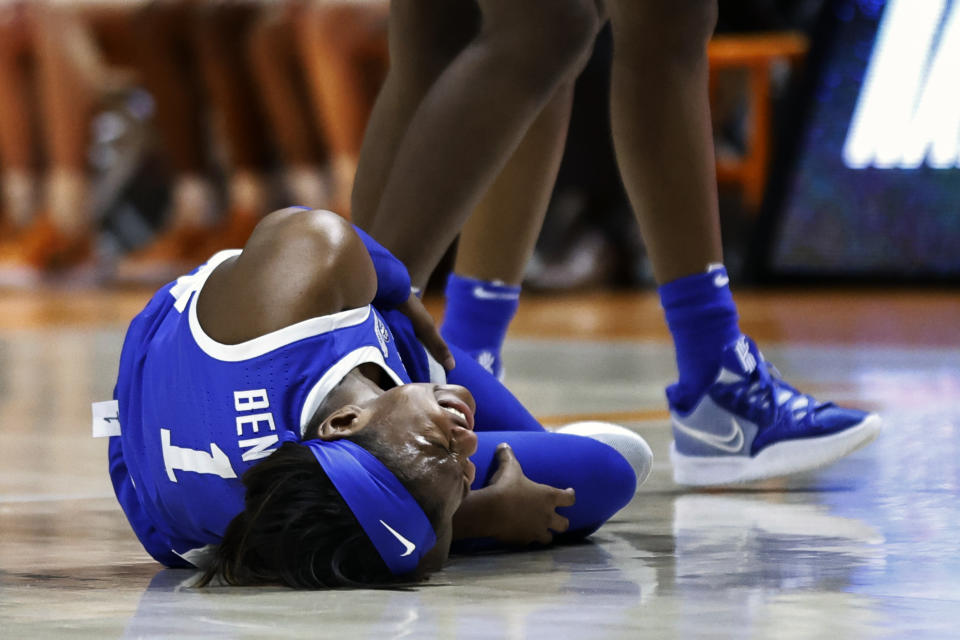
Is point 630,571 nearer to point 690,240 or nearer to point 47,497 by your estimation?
point 690,240

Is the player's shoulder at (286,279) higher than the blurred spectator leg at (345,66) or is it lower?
higher

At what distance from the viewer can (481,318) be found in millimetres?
1982

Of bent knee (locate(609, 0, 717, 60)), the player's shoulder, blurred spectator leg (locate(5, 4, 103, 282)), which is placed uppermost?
bent knee (locate(609, 0, 717, 60))

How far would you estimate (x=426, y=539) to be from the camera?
1.19 meters

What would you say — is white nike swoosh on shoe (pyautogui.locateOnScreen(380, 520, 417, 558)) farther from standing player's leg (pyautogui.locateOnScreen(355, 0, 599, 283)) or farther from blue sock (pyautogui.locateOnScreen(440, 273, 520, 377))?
blue sock (pyautogui.locateOnScreen(440, 273, 520, 377))

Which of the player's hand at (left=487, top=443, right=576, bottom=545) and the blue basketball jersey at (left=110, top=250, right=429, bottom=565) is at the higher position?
the blue basketball jersey at (left=110, top=250, right=429, bottom=565)

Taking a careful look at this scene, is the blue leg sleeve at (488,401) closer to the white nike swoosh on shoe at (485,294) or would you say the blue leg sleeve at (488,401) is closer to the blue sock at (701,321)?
the blue sock at (701,321)

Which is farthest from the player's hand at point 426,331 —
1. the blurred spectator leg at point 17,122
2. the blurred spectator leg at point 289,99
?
the blurred spectator leg at point 17,122

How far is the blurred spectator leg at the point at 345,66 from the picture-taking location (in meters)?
5.75

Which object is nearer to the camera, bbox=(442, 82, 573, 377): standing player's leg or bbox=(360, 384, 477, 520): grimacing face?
bbox=(360, 384, 477, 520): grimacing face

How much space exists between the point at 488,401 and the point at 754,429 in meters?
0.32

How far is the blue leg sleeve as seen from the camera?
5.19 feet

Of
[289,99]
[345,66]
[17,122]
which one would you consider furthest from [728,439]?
[17,122]

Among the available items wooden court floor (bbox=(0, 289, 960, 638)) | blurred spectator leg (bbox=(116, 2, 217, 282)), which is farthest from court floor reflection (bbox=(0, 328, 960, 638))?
blurred spectator leg (bbox=(116, 2, 217, 282))
